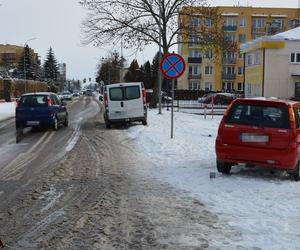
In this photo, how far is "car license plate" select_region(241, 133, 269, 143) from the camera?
990cm

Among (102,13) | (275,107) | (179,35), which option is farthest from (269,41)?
(275,107)

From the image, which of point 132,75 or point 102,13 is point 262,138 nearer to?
point 102,13

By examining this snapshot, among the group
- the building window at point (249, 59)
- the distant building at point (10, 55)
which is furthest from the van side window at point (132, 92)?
the distant building at point (10, 55)

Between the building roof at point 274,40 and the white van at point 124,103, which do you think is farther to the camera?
the building roof at point 274,40

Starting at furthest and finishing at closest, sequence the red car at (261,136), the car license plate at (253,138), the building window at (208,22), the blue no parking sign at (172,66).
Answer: the building window at (208,22) → the blue no parking sign at (172,66) → the car license plate at (253,138) → the red car at (261,136)

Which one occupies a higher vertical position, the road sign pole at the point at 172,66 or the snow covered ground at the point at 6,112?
the road sign pole at the point at 172,66

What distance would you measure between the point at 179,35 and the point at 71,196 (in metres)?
30.2

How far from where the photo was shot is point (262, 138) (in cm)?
992

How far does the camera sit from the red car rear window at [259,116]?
9.95 metres

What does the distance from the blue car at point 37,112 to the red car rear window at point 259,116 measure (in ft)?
40.3

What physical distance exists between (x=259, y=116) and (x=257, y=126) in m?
0.23

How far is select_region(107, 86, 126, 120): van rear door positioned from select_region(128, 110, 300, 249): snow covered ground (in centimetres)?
793

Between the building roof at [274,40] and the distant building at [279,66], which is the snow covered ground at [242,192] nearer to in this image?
the building roof at [274,40]

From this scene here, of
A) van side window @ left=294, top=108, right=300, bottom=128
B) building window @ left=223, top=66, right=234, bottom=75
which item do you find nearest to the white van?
van side window @ left=294, top=108, right=300, bottom=128
